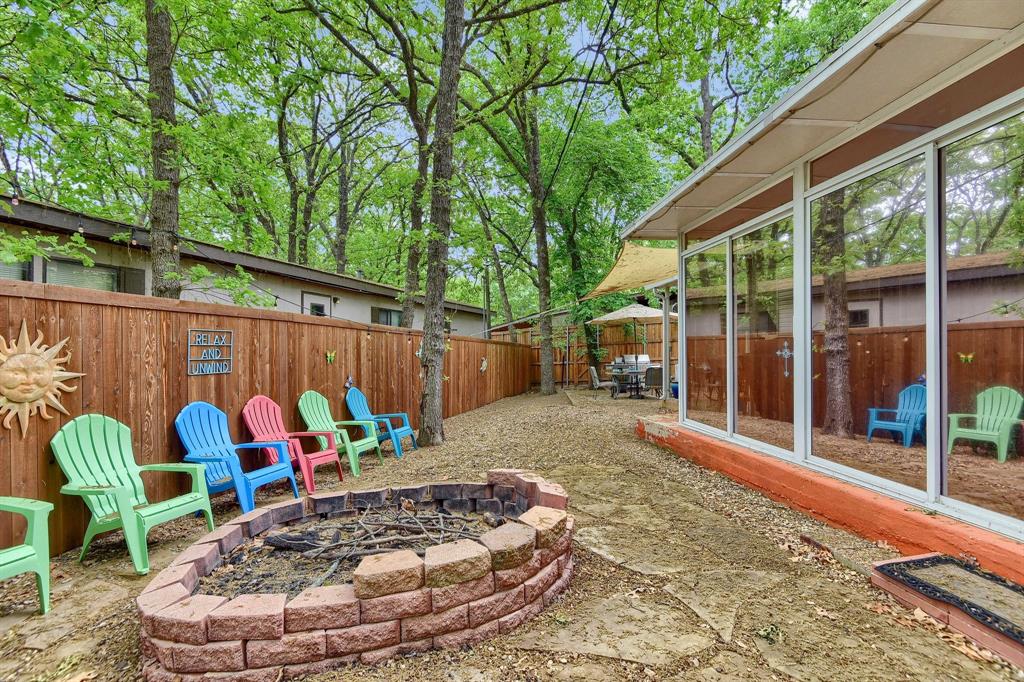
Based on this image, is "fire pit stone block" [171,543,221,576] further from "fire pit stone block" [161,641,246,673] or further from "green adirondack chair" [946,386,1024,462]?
"green adirondack chair" [946,386,1024,462]

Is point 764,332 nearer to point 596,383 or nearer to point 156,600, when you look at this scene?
point 156,600

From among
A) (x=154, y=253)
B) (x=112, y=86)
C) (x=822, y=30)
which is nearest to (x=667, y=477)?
(x=154, y=253)

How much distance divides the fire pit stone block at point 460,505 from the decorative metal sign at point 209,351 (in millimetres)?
2336

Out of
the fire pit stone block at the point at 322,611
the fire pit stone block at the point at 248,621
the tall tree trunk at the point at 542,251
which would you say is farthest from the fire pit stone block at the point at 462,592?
the tall tree trunk at the point at 542,251

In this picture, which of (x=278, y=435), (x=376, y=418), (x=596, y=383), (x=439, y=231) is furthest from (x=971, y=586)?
(x=596, y=383)

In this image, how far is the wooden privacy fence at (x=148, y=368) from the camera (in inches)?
104

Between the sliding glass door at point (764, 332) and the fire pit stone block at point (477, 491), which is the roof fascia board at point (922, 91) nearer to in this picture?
the sliding glass door at point (764, 332)

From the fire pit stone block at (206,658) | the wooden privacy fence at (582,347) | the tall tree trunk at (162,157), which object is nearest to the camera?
the fire pit stone block at (206,658)

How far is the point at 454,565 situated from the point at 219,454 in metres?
2.54

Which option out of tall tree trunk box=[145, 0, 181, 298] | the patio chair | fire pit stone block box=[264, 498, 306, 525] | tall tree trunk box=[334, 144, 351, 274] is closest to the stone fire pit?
fire pit stone block box=[264, 498, 306, 525]

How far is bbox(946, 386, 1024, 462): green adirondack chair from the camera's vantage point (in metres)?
2.46

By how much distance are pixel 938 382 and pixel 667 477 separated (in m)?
2.22

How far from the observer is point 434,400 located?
604 centimetres

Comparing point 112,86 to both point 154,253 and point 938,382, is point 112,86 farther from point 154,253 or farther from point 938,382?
point 938,382
